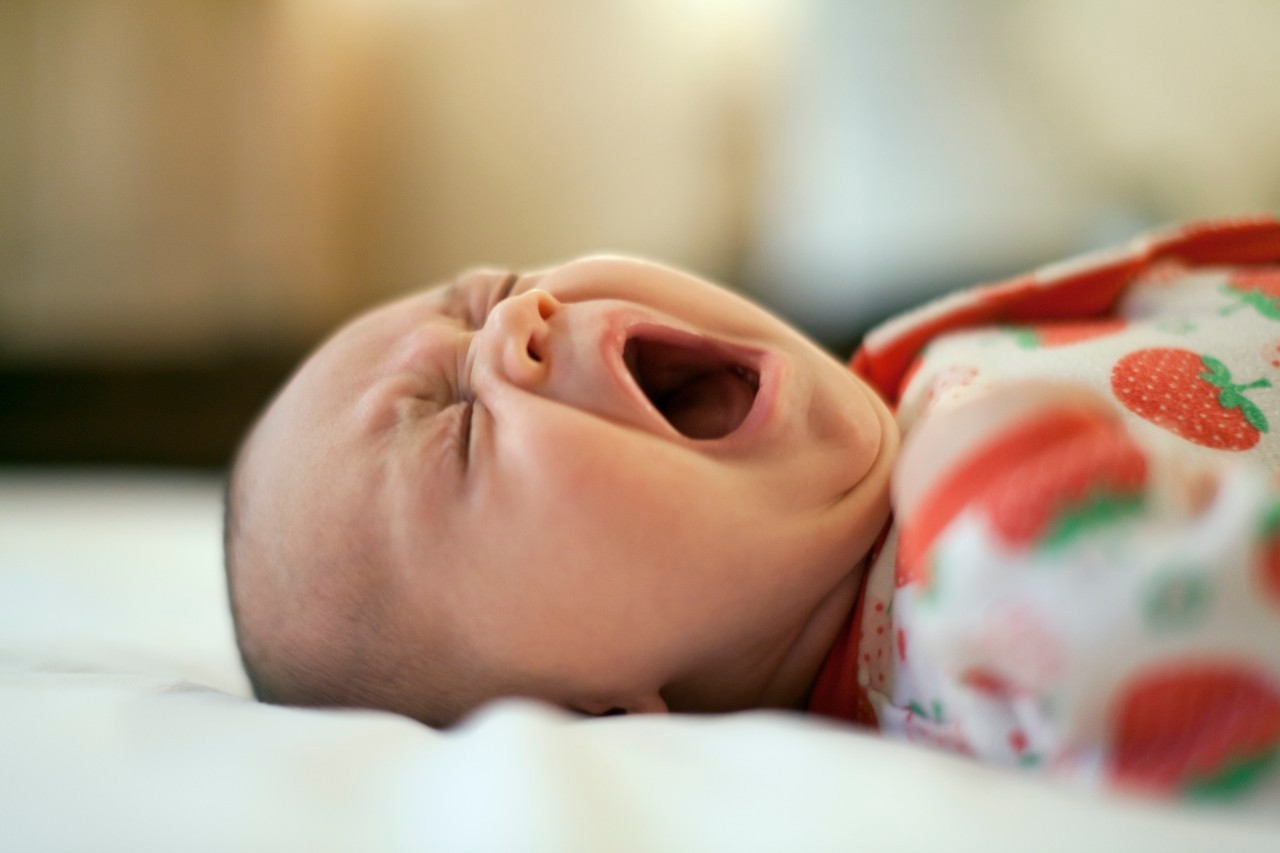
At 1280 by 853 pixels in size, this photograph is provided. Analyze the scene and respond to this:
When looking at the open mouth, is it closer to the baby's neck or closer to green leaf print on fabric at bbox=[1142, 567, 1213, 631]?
the baby's neck

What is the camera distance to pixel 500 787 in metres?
0.47

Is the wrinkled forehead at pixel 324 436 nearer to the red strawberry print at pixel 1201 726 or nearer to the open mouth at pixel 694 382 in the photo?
the open mouth at pixel 694 382

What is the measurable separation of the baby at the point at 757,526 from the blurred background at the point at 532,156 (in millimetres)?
1779

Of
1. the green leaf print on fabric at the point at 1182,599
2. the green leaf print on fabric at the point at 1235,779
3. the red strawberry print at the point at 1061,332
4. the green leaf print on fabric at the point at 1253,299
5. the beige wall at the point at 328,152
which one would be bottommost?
the beige wall at the point at 328,152

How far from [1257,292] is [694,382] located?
0.51 metres

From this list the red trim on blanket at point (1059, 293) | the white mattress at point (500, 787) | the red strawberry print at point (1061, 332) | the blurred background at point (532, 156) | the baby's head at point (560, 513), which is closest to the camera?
the white mattress at point (500, 787)

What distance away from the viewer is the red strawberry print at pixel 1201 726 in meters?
0.43

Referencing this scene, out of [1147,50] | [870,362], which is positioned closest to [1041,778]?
[870,362]

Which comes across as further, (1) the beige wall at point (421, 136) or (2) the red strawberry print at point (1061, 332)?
(1) the beige wall at point (421, 136)

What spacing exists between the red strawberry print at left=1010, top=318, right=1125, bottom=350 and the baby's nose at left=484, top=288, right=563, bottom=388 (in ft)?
1.48

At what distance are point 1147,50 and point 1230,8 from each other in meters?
0.21

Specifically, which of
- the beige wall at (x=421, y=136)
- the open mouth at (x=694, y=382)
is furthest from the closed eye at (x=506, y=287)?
the beige wall at (x=421, y=136)

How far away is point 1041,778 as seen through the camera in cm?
47

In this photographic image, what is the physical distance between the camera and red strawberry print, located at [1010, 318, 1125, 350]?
2.91ft
